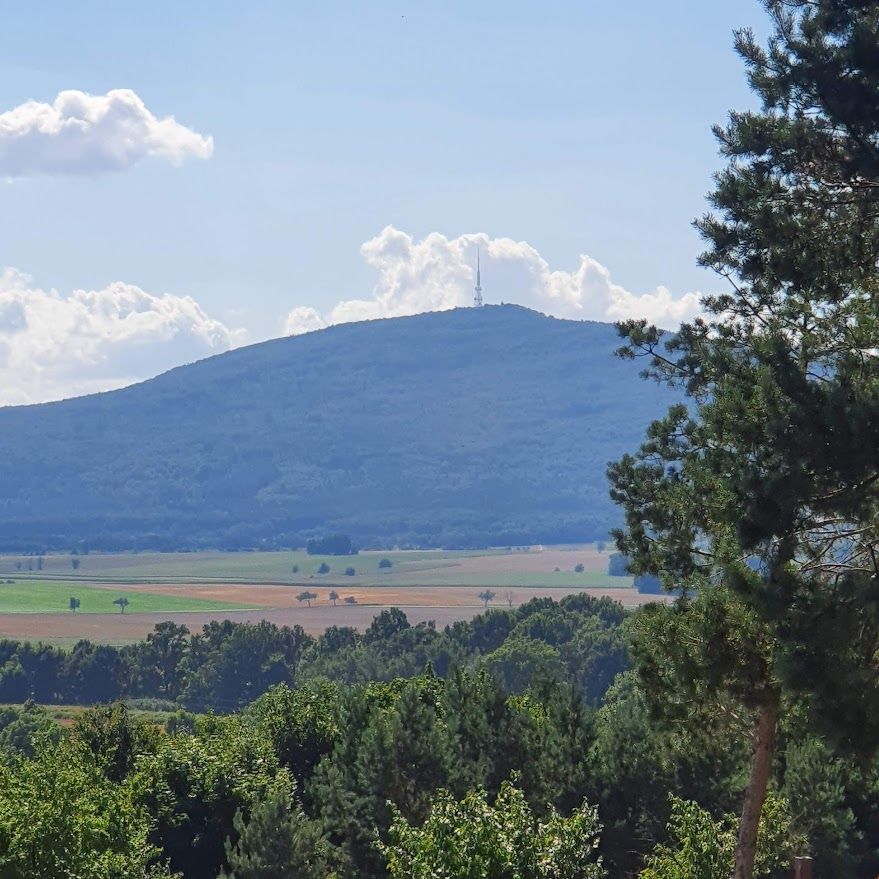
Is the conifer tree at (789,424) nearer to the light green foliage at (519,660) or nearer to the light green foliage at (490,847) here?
the light green foliage at (490,847)

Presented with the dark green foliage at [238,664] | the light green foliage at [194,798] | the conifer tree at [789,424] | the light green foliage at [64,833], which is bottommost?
the dark green foliage at [238,664]

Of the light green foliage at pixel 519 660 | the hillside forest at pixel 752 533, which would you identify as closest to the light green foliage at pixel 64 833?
the hillside forest at pixel 752 533

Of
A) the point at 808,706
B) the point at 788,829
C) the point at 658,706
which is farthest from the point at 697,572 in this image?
the point at 788,829

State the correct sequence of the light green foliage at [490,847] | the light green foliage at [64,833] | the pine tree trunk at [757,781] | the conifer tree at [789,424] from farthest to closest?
1. the light green foliage at [64,833]
2. the pine tree trunk at [757,781]
3. the light green foliage at [490,847]
4. the conifer tree at [789,424]

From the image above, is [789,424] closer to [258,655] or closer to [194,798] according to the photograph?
[194,798]

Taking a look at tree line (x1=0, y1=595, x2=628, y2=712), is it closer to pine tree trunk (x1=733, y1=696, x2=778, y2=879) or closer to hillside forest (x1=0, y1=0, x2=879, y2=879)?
hillside forest (x1=0, y1=0, x2=879, y2=879)

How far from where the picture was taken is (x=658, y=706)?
2592cm

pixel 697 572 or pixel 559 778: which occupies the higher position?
pixel 697 572

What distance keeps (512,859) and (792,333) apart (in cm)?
906

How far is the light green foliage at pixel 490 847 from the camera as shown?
80.0 feet

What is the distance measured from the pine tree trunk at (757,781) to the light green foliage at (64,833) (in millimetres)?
11230

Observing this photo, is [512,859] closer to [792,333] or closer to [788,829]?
[792,333]

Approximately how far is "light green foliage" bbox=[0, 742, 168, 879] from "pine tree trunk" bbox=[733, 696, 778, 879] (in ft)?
36.8

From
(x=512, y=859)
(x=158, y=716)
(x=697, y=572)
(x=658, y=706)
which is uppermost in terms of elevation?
(x=697, y=572)
